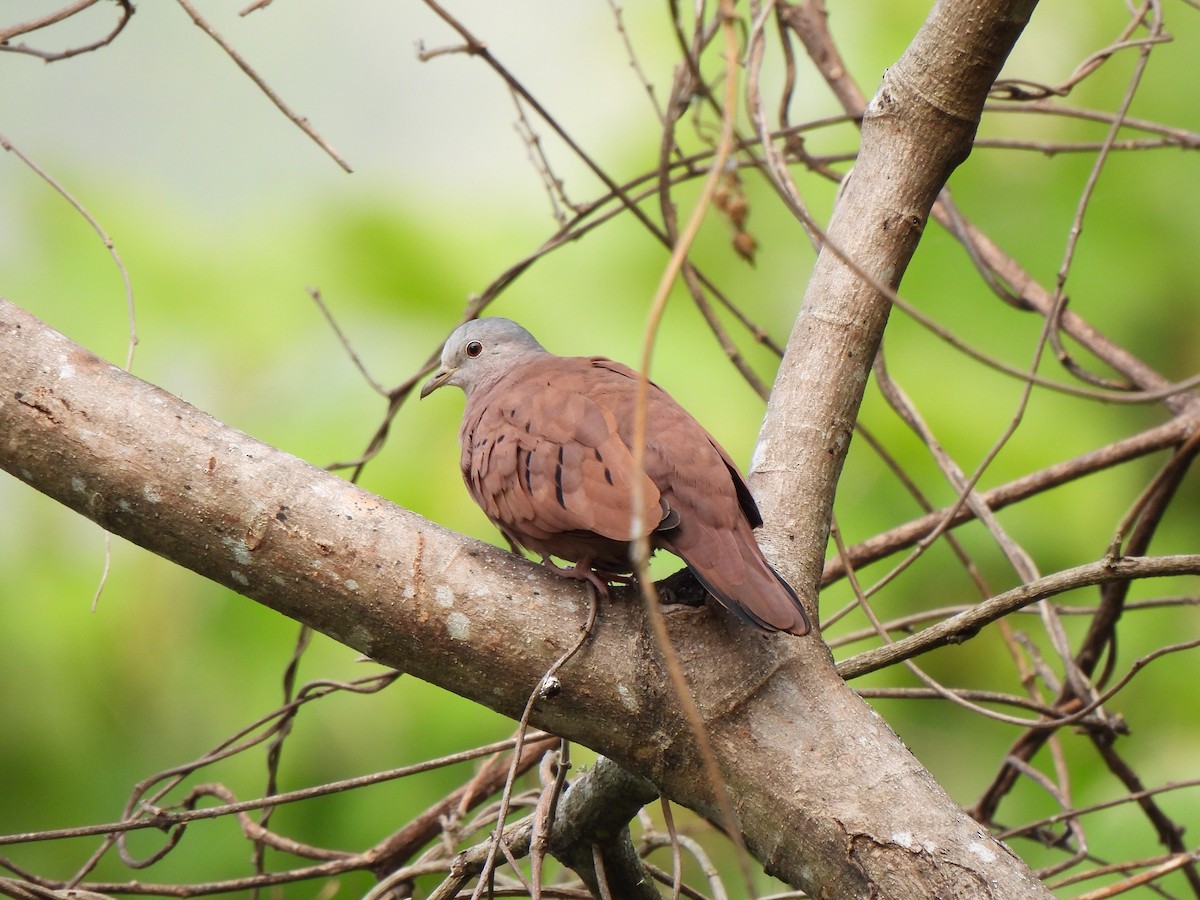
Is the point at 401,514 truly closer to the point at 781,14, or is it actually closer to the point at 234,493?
the point at 234,493

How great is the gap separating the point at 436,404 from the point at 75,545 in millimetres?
1313

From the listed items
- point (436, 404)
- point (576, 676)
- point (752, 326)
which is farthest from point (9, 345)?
point (436, 404)

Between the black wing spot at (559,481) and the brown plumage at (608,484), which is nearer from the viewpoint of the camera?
the brown plumage at (608,484)

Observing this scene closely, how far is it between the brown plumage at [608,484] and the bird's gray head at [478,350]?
0.75 metres

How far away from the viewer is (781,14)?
2.61 metres

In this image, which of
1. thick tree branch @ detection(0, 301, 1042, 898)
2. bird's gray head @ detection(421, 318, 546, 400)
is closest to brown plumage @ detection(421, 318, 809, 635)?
thick tree branch @ detection(0, 301, 1042, 898)

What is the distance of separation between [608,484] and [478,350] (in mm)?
1189

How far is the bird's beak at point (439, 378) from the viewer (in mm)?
2736

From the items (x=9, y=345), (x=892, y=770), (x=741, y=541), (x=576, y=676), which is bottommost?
(x=892, y=770)

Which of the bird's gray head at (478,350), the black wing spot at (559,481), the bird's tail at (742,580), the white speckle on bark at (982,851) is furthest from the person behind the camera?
the bird's gray head at (478,350)

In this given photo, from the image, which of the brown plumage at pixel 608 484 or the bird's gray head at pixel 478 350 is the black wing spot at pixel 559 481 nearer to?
the brown plumage at pixel 608 484

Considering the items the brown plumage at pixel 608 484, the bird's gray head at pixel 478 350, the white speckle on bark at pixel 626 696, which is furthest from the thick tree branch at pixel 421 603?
the bird's gray head at pixel 478 350

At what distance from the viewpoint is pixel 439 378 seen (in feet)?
9.01

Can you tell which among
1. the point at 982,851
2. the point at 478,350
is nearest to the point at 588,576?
the point at 982,851
